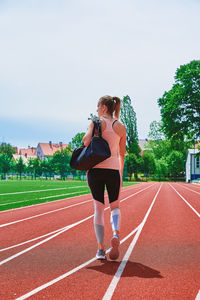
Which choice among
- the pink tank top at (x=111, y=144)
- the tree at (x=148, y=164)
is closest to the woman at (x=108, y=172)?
the pink tank top at (x=111, y=144)

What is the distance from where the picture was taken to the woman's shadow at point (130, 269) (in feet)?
11.9

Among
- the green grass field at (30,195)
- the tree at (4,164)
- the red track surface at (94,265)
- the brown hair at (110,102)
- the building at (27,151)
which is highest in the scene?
the building at (27,151)

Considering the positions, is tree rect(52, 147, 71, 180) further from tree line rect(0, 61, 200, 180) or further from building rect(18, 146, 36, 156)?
building rect(18, 146, 36, 156)

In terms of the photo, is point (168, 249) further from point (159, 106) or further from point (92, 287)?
point (159, 106)

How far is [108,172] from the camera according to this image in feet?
13.2

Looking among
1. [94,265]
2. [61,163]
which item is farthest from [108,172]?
[61,163]

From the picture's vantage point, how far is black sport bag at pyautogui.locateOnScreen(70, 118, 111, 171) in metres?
3.83

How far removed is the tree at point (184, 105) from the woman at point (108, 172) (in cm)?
2961

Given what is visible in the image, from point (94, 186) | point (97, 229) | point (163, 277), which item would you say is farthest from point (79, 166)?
point (163, 277)

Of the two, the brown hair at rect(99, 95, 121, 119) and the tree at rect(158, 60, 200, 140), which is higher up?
the tree at rect(158, 60, 200, 140)

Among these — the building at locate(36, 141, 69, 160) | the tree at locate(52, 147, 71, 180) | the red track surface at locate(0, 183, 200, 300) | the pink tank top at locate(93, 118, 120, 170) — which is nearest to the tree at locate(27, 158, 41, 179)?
the tree at locate(52, 147, 71, 180)

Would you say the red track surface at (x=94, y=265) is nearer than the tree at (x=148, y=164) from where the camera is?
Yes

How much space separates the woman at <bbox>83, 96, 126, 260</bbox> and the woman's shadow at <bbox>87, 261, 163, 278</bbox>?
13cm

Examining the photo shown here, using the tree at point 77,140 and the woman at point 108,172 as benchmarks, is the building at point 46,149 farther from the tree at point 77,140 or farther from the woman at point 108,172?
the woman at point 108,172
